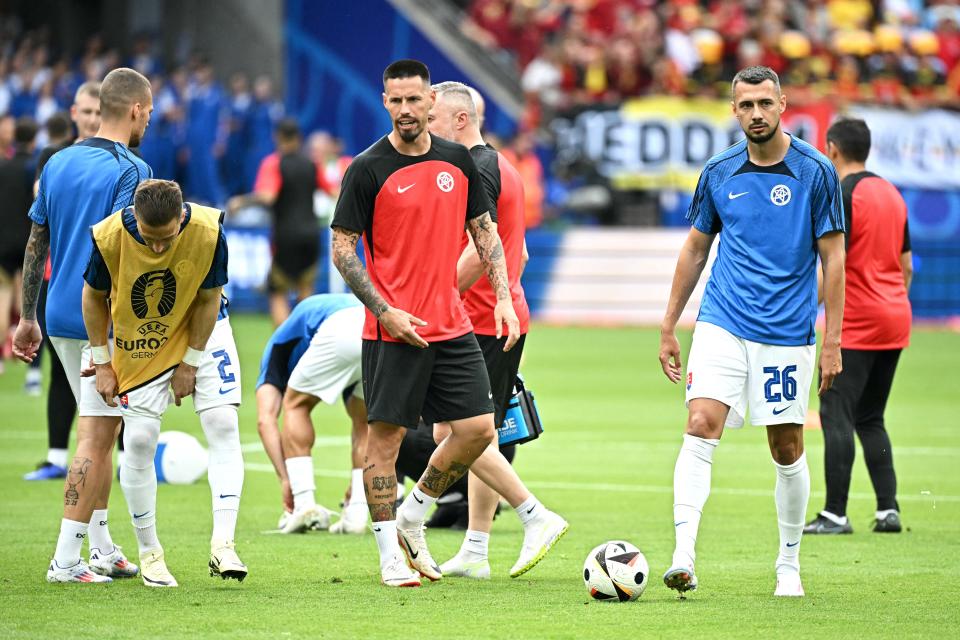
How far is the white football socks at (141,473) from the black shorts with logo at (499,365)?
1.75 metres

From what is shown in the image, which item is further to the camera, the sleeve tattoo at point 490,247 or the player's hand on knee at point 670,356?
the sleeve tattoo at point 490,247

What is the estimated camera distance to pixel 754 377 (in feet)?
24.0

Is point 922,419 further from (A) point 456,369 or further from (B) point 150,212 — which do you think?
(B) point 150,212

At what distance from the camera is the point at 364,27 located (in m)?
33.5

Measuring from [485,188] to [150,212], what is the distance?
5.88 ft

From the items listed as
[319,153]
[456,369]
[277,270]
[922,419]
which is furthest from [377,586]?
[319,153]

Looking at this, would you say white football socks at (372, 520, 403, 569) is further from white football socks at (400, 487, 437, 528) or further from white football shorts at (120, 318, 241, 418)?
white football shorts at (120, 318, 241, 418)

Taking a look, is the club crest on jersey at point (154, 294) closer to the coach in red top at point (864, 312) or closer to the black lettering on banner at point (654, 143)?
the coach in red top at point (864, 312)

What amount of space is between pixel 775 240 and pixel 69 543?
3.48 metres

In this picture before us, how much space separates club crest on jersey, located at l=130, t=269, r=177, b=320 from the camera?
23.9ft

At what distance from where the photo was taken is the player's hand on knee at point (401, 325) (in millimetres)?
7340

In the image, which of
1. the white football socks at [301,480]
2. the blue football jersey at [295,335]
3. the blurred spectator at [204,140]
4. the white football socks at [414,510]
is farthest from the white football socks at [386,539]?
the blurred spectator at [204,140]

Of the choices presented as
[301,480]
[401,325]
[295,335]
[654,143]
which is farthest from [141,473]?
[654,143]

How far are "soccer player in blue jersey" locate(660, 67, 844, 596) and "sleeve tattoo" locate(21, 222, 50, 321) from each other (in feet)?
10.2
